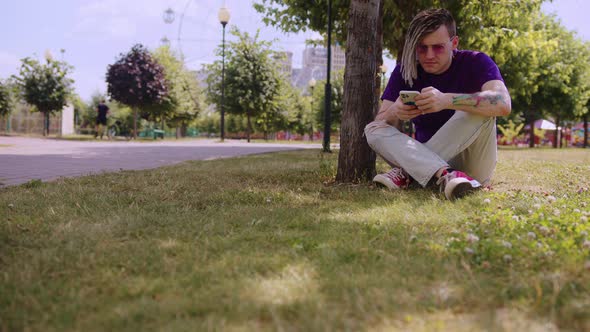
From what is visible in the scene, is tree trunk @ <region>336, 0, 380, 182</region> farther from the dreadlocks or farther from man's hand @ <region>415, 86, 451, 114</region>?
man's hand @ <region>415, 86, 451, 114</region>

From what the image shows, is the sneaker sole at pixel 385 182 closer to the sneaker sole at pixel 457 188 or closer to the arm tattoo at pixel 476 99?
the sneaker sole at pixel 457 188

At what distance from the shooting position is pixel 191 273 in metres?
1.93

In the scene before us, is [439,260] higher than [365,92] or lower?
lower

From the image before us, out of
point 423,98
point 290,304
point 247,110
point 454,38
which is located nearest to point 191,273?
point 290,304

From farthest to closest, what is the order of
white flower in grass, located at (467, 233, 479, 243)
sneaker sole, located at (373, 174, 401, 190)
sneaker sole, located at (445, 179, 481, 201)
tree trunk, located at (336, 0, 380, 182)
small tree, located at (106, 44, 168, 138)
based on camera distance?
1. small tree, located at (106, 44, 168, 138)
2. tree trunk, located at (336, 0, 380, 182)
3. sneaker sole, located at (373, 174, 401, 190)
4. sneaker sole, located at (445, 179, 481, 201)
5. white flower in grass, located at (467, 233, 479, 243)

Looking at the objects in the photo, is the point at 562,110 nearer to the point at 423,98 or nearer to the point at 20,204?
the point at 423,98

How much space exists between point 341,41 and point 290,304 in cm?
1034

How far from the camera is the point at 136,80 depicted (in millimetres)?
25188

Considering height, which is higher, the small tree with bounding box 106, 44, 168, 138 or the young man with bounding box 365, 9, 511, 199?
the small tree with bounding box 106, 44, 168, 138

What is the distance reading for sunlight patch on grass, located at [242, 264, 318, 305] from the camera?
167cm

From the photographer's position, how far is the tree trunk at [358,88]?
4.73 m

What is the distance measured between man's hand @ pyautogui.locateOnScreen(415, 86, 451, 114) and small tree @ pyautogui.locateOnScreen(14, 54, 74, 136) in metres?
28.0

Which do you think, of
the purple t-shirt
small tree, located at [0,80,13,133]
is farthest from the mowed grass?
small tree, located at [0,80,13,133]

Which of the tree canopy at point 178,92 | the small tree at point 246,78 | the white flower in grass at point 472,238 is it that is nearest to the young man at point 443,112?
the white flower in grass at point 472,238
